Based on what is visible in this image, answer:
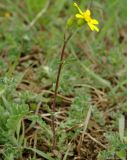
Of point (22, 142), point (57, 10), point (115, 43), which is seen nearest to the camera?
point (22, 142)

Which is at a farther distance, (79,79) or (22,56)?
(22,56)

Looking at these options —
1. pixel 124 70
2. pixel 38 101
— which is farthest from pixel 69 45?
pixel 38 101

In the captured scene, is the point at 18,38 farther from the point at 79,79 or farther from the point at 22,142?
the point at 22,142

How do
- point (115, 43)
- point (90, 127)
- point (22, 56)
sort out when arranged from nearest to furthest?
point (90, 127) < point (22, 56) < point (115, 43)

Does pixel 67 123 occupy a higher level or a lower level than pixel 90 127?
higher

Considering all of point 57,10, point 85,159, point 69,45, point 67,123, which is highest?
point 57,10

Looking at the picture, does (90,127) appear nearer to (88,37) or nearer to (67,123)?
(67,123)

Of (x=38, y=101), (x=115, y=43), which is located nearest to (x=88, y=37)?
(x=115, y=43)
